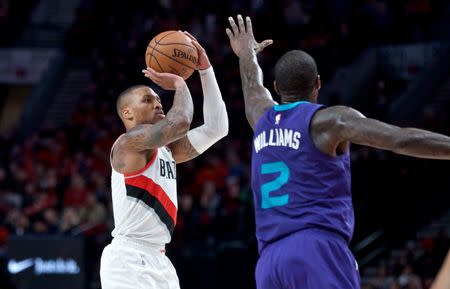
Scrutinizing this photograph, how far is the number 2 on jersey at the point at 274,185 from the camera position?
4.54 metres

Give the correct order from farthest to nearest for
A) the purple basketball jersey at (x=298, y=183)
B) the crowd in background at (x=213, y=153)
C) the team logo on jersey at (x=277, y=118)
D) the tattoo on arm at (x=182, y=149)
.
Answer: the crowd in background at (x=213, y=153) → the tattoo on arm at (x=182, y=149) → the team logo on jersey at (x=277, y=118) → the purple basketball jersey at (x=298, y=183)

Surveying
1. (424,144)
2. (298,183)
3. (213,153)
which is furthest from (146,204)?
(213,153)

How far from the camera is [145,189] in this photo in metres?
6.05

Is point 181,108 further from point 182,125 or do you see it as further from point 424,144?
point 424,144

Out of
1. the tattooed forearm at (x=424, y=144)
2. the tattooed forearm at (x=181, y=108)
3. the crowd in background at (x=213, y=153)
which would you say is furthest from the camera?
the crowd in background at (x=213, y=153)

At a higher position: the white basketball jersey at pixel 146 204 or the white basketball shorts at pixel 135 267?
the white basketball jersey at pixel 146 204

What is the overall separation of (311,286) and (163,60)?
2.54 meters

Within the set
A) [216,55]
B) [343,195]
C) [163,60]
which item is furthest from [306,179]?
[216,55]

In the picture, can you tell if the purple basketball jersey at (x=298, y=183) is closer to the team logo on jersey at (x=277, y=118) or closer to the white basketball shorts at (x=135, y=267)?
the team logo on jersey at (x=277, y=118)

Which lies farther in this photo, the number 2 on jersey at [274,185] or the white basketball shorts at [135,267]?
the white basketball shorts at [135,267]

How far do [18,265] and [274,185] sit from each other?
28.4 ft

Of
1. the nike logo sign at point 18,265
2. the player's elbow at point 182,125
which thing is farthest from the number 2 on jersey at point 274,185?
the nike logo sign at point 18,265

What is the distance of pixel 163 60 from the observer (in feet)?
20.7

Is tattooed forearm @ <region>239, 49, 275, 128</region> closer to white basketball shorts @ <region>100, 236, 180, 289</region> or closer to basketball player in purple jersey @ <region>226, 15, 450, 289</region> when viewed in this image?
basketball player in purple jersey @ <region>226, 15, 450, 289</region>
